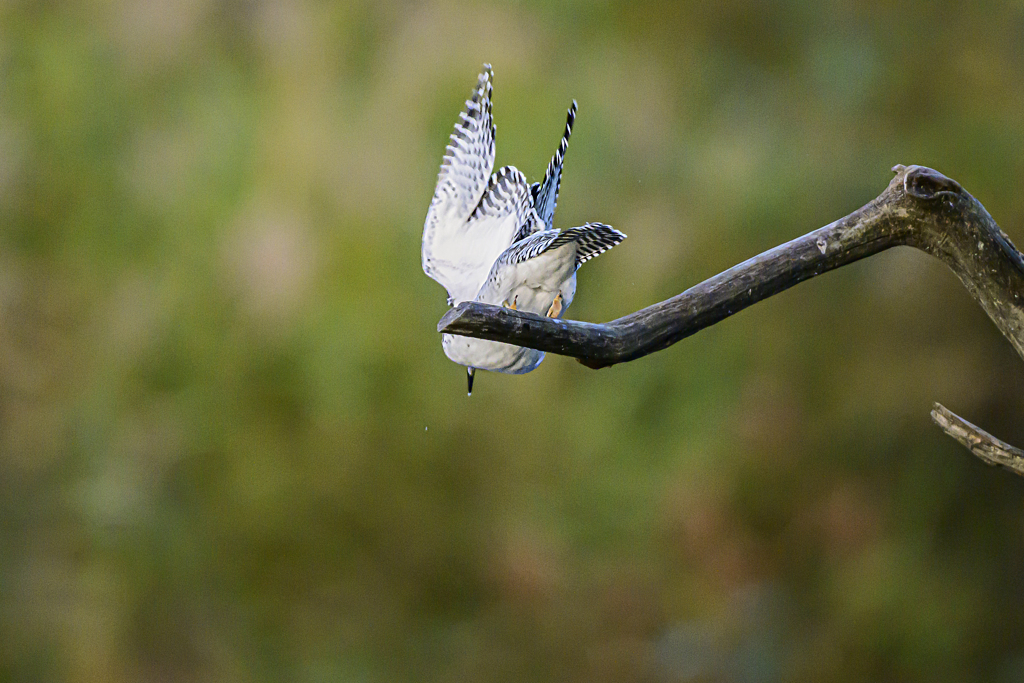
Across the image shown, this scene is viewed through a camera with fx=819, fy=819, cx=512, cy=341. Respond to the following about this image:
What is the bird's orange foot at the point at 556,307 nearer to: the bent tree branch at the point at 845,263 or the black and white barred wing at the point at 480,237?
the black and white barred wing at the point at 480,237

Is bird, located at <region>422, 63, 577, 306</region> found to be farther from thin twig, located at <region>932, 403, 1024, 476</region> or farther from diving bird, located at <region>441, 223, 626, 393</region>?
thin twig, located at <region>932, 403, 1024, 476</region>

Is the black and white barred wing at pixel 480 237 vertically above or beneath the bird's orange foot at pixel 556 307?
above

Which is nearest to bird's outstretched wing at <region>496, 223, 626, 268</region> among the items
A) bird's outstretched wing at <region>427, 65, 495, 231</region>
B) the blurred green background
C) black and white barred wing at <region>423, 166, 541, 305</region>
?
black and white barred wing at <region>423, 166, 541, 305</region>

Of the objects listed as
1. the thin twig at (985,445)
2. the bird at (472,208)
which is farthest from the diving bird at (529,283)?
the thin twig at (985,445)

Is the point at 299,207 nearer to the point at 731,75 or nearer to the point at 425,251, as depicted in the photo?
the point at 425,251

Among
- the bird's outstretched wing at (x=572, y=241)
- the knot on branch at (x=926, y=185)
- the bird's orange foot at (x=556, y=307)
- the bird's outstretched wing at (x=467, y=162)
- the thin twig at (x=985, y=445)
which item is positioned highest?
the bird's outstretched wing at (x=467, y=162)

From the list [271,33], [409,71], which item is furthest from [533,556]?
[271,33]

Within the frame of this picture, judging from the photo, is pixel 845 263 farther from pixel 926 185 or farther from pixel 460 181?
pixel 460 181

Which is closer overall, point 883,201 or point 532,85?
point 883,201
